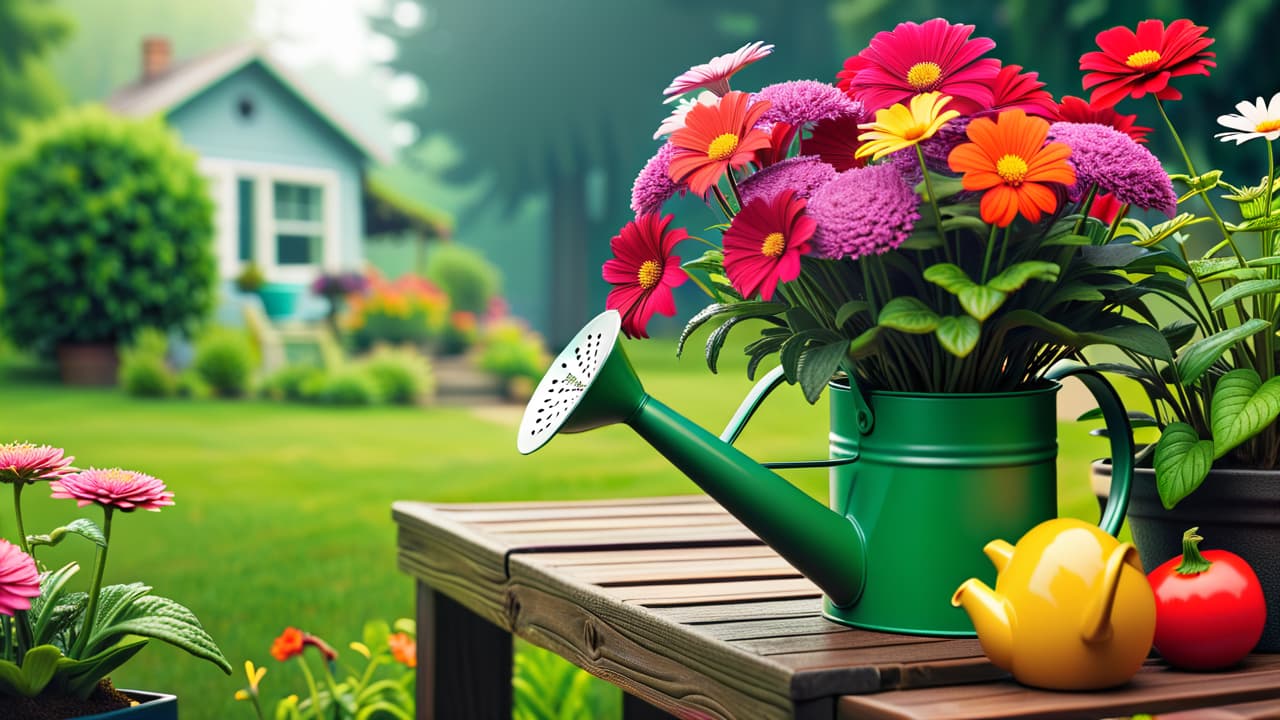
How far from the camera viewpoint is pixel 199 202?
35.9ft

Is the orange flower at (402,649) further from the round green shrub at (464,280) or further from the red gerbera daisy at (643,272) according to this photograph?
the round green shrub at (464,280)

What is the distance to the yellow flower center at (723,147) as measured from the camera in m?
1.13

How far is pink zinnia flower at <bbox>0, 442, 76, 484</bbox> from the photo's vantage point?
4.13 feet

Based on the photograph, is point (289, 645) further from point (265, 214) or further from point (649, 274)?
point (265, 214)

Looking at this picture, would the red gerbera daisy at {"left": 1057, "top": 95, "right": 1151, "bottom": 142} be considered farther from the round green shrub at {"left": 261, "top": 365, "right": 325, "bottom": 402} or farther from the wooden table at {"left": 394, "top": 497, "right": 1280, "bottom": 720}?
the round green shrub at {"left": 261, "top": 365, "right": 325, "bottom": 402}

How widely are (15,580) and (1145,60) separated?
114 centimetres

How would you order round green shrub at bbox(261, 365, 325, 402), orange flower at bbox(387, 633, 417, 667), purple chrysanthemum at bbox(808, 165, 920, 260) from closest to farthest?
purple chrysanthemum at bbox(808, 165, 920, 260) < orange flower at bbox(387, 633, 417, 667) < round green shrub at bbox(261, 365, 325, 402)

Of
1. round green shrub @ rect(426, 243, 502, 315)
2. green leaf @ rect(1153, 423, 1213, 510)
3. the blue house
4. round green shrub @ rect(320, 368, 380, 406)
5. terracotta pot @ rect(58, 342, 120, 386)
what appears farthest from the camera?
round green shrub @ rect(426, 243, 502, 315)

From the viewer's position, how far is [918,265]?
3.81ft

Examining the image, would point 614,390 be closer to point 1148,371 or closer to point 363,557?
point 1148,371

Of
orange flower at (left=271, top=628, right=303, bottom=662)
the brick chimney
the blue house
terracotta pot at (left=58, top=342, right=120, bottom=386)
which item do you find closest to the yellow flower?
orange flower at (left=271, top=628, right=303, bottom=662)

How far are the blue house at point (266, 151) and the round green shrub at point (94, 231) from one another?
1.59 meters

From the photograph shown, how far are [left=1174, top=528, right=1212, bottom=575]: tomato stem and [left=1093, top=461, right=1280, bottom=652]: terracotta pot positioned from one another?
8 centimetres

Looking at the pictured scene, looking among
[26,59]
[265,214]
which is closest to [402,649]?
[265,214]
